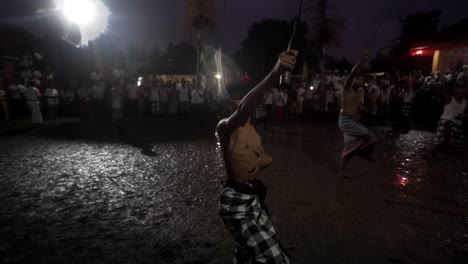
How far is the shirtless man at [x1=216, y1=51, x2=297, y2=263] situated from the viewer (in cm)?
214

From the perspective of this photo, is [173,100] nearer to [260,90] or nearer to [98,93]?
[98,93]

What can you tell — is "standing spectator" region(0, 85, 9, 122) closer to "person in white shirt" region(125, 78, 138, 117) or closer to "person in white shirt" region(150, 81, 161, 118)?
"person in white shirt" region(125, 78, 138, 117)

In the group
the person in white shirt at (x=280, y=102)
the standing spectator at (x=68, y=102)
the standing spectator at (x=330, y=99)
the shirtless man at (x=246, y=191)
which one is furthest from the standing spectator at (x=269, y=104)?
the shirtless man at (x=246, y=191)

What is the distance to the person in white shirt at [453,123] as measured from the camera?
22.3ft

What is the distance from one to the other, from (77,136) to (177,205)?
743cm

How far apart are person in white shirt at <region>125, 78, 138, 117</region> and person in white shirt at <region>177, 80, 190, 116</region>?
89.7 inches

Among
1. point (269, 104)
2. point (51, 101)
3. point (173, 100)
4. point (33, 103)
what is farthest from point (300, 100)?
point (33, 103)

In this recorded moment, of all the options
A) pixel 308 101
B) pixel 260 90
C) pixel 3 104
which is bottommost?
pixel 3 104

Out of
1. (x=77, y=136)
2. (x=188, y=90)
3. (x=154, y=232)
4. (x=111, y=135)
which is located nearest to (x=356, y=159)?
(x=154, y=232)

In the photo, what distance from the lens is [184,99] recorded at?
679 inches

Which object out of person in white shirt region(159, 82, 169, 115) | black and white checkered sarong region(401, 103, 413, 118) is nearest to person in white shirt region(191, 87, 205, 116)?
person in white shirt region(159, 82, 169, 115)

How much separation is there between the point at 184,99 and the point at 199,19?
6.65 meters

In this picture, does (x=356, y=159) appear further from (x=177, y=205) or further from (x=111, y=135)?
(x=111, y=135)

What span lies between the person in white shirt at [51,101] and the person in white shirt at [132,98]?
3326mm
